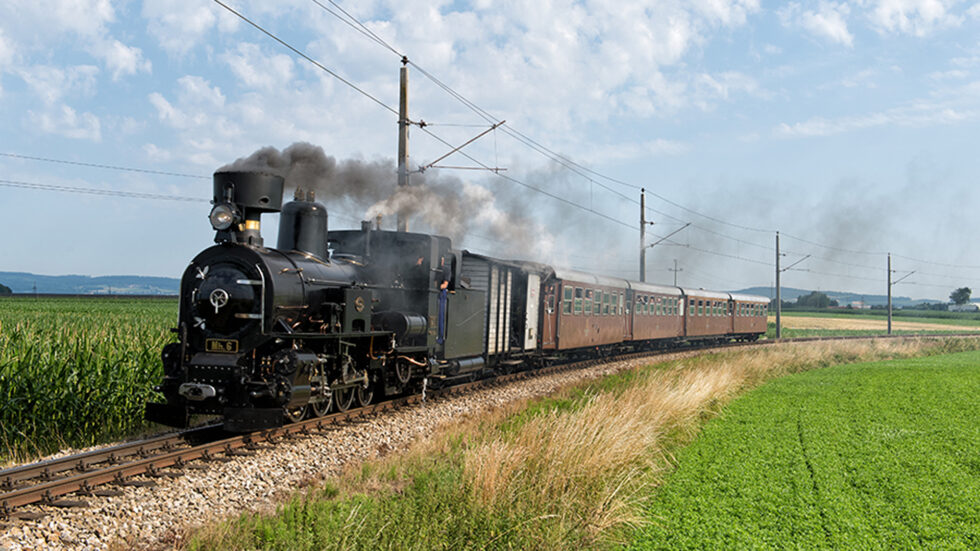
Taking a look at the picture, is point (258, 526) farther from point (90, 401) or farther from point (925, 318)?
point (925, 318)

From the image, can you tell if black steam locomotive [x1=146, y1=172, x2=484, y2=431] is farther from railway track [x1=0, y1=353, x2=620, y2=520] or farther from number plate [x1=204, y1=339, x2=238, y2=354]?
railway track [x1=0, y1=353, x2=620, y2=520]

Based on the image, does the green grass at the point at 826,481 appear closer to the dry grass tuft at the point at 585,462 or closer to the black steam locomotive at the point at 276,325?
the dry grass tuft at the point at 585,462

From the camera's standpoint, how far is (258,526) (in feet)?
19.8

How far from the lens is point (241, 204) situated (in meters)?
Result: 10.3

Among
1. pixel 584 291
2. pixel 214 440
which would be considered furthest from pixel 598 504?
pixel 584 291

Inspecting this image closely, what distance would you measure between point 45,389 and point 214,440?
2685 mm

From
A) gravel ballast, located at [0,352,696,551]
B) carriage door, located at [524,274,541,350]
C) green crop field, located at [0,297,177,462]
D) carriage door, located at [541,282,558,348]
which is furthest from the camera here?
carriage door, located at [541,282,558,348]

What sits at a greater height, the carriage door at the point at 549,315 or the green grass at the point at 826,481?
the carriage door at the point at 549,315

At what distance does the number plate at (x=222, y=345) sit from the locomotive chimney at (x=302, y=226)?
2.04m

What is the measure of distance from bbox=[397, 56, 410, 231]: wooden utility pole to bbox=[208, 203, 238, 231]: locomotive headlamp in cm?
616

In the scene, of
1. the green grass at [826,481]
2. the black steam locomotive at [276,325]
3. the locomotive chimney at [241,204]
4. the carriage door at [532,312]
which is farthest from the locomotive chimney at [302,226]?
the carriage door at [532,312]

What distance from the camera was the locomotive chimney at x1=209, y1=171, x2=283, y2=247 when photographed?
10.2m

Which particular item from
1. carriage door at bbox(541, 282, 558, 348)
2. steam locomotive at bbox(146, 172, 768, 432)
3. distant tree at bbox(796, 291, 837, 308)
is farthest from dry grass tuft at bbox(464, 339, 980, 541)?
distant tree at bbox(796, 291, 837, 308)

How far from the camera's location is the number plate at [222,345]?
9.86 meters
